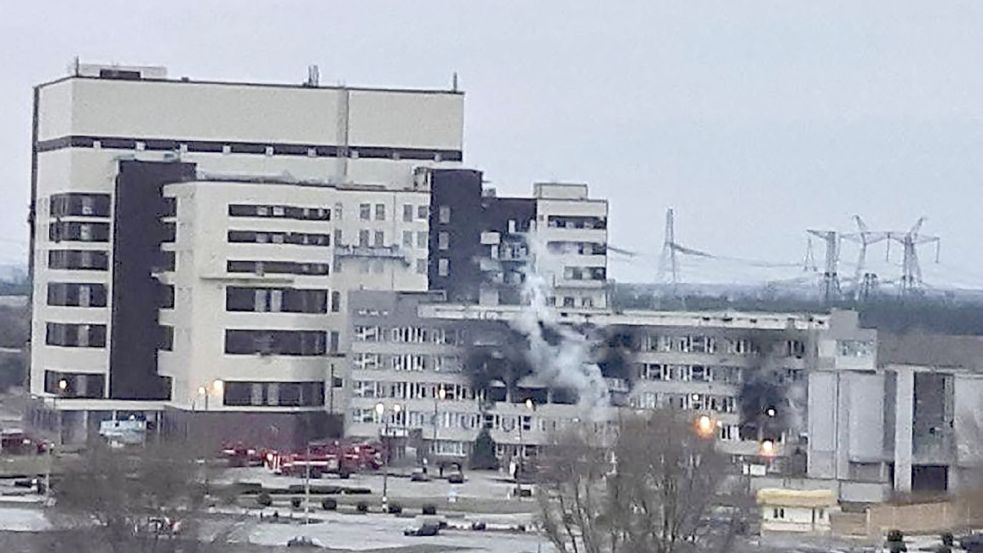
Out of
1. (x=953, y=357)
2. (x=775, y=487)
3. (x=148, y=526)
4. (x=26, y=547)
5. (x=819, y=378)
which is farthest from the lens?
(x=953, y=357)

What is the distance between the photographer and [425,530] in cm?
4144

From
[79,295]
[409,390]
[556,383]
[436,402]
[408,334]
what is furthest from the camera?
[79,295]

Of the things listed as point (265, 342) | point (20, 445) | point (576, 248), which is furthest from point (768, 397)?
point (20, 445)

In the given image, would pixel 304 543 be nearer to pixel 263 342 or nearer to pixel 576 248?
pixel 263 342

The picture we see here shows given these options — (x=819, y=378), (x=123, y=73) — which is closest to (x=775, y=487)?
(x=819, y=378)

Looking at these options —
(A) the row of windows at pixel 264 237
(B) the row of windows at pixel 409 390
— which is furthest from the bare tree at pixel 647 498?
(A) the row of windows at pixel 264 237

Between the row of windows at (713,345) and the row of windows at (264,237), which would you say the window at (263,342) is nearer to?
the row of windows at (264,237)

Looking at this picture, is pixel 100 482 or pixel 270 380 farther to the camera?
pixel 270 380

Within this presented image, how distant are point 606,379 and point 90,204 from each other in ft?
43.0

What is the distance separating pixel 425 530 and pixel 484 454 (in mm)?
16020

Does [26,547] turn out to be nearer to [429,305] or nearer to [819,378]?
[819,378]

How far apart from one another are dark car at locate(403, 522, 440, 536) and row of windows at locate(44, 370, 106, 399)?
871 inches

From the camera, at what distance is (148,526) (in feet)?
103

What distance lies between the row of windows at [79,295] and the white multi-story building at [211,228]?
0.04 m
